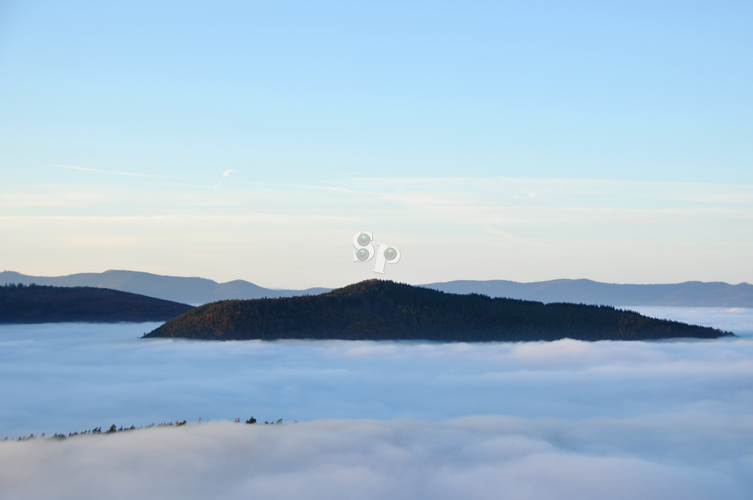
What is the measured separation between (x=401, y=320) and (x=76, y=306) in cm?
7982

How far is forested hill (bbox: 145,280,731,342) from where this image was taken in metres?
101

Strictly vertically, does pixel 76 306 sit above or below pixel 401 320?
above

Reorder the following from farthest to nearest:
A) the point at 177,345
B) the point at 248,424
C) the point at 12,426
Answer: the point at 177,345, the point at 12,426, the point at 248,424

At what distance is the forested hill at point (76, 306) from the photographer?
140875 millimetres

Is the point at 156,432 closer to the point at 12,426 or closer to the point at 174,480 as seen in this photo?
the point at 174,480

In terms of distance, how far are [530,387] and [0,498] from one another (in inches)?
2042

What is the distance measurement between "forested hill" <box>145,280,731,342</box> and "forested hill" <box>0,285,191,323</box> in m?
40.3

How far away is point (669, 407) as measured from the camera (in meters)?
53.1

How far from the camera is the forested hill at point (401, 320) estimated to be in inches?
3974

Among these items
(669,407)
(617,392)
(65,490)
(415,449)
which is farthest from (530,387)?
(65,490)

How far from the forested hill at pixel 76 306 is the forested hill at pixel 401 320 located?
4025cm

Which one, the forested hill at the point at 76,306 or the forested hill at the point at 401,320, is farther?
the forested hill at the point at 76,306

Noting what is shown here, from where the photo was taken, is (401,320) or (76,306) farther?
(76,306)

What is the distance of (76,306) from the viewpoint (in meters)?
145
